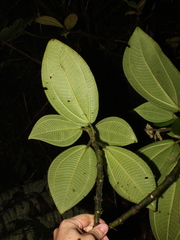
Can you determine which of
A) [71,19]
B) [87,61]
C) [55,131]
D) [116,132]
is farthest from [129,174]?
[87,61]

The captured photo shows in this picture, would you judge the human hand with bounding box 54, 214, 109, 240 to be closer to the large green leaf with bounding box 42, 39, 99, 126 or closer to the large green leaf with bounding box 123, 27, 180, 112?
the large green leaf with bounding box 42, 39, 99, 126

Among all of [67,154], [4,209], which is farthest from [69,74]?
[4,209]

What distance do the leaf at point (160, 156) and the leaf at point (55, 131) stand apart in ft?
0.84

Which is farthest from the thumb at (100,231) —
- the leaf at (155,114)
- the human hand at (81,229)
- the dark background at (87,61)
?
the dark background at (87,61)

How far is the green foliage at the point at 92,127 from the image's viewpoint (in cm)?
55

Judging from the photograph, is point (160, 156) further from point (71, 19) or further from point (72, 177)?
point (71, 19)

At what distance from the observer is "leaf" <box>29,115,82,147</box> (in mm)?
600

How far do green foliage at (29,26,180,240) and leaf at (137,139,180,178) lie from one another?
0.04 metres

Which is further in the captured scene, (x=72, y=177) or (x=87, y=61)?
(x=87, y=61)

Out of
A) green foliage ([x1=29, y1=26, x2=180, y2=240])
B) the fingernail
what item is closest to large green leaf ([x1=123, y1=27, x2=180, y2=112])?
green foliage ([x1=29, y1=26, x2=180, y2=240])

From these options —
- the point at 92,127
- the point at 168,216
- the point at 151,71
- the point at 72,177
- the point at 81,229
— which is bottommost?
the point at 168,216

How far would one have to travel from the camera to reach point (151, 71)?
0.60 meters

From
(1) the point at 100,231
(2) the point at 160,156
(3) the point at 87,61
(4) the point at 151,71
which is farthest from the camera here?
(3) the point at 87,61

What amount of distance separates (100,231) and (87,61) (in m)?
1.27
